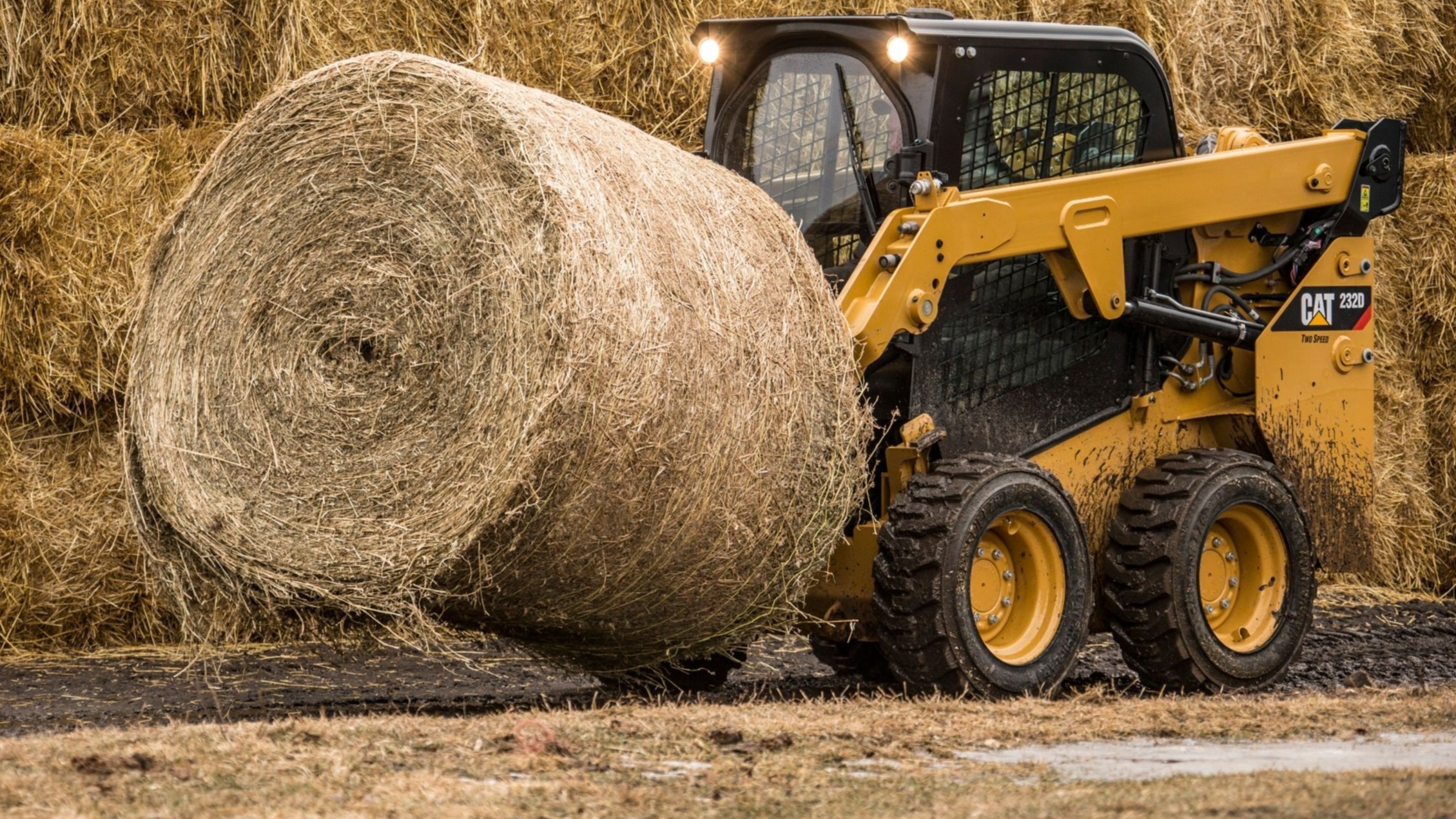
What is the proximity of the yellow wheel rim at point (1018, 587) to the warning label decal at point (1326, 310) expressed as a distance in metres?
1.79

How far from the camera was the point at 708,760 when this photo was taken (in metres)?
4.91

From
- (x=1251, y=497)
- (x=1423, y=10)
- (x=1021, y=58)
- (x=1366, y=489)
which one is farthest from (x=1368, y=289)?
(x=1423, y=10)

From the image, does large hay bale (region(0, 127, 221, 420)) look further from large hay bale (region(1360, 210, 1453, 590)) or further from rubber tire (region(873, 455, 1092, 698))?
large hay bale (region(1360, 210, 1453, 590))

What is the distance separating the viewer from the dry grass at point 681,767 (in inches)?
166

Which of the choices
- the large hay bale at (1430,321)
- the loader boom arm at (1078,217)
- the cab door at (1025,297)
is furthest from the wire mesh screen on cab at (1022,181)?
the large hay bale at (1430,321)

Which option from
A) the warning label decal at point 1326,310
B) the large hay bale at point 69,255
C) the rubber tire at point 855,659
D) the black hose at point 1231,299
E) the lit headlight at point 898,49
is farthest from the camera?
the large hay bale at point 69,255

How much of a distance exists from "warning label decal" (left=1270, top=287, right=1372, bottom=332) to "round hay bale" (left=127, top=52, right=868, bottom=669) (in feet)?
7.96

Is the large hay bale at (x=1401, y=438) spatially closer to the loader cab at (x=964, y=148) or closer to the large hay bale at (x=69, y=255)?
the loader cab at (x=964, y=148)

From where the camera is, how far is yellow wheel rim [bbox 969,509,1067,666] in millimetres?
6754

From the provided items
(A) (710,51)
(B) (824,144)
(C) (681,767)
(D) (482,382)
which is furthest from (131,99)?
(C) (681,767)

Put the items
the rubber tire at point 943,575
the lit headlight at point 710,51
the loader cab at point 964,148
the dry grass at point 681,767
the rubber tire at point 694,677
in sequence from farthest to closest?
the lit headlight at point 710,51, the rubber tire at point 694,677, the loader cab at point 964,148, the rubber tire at point 943,575, the dry grass at point 681,767

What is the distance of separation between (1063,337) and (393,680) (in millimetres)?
2993

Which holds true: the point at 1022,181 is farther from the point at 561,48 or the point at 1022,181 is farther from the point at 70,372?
the point at 70,372

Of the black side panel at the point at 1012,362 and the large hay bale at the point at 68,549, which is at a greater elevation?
the black side panel at the point at 1012,362
